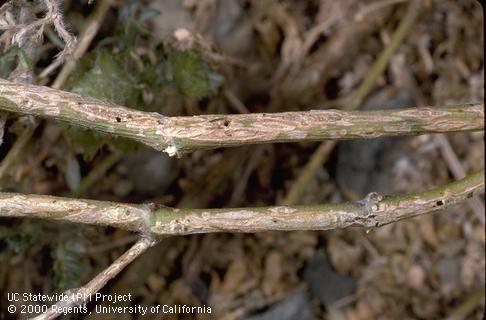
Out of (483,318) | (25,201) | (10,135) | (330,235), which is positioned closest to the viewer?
(25,201)

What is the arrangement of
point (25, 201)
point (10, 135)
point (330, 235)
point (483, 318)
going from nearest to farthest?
point (25, 201), point (10, 135), point (483, 318), point (330, 235)

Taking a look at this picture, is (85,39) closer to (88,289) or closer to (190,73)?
(190,73)

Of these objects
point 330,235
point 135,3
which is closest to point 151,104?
point 135,3

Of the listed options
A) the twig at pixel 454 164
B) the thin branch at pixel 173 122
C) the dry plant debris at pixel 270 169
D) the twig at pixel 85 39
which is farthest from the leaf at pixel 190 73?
the twig at pixel 454 164

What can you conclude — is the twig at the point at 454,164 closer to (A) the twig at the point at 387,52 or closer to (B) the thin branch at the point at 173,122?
(A) the twig at the point at 387,52

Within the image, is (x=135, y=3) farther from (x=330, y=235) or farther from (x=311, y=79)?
(x=330, y=235)

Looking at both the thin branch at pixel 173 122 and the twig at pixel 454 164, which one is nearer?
the thin branch at pixel 173 122

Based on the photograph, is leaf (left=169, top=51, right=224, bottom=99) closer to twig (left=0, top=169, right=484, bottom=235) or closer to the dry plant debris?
the dry plant debris
